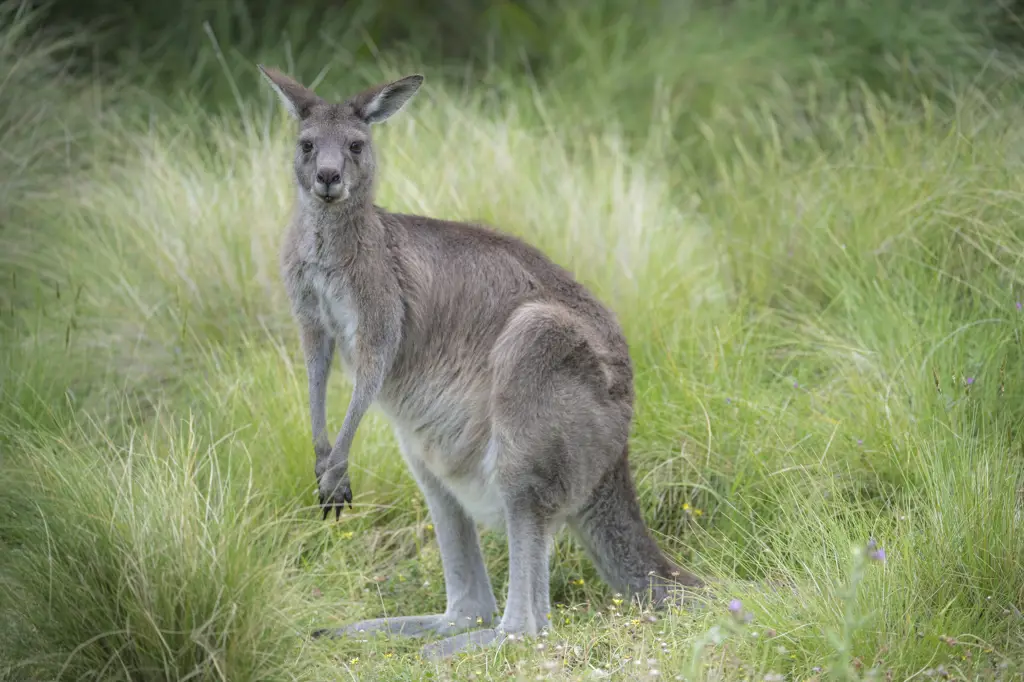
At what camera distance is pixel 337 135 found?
187 inches

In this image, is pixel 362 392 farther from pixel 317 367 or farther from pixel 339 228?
pixel 339 228

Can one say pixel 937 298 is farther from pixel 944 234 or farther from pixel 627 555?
pixel 627 555

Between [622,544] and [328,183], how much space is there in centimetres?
173

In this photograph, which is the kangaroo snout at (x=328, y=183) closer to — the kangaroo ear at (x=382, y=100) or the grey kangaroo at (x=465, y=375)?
the grey kangaroo at (x=465, y=375)

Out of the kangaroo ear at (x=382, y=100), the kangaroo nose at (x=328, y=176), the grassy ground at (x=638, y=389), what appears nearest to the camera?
the grassy ground at (x=638, y=389)

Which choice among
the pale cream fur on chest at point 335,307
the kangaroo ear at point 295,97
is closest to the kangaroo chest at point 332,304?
the pale cream fur on chest at point 335,307

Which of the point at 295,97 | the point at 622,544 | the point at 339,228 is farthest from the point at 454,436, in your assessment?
the point at 295,97

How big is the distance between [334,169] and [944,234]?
11.1ft

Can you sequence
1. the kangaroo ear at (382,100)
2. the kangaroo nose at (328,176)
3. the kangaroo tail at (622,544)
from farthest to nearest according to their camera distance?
the kangaroo ear at (382,100)
the kangaroo tail at (622,544)
the kangaroo nose at (328,176)

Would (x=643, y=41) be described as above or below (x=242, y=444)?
above

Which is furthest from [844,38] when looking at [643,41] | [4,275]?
[4,275]

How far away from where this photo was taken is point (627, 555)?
4.73m

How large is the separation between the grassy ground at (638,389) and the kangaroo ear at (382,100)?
135cm

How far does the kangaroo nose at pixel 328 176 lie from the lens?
15.1 feet
